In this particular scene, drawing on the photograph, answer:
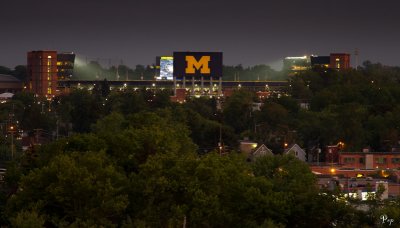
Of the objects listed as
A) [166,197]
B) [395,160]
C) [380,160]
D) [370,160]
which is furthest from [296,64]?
[166,197]

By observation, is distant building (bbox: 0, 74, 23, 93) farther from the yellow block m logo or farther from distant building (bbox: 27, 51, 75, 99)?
the yellow block m logo

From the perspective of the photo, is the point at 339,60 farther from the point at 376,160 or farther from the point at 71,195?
the point at 71,195

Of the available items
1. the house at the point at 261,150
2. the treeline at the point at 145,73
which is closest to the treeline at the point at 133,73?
the treeline at the point at 145,73

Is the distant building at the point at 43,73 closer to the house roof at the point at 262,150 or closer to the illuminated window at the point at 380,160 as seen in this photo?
the house roof at the point at 262,150

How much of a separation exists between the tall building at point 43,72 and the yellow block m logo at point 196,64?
30.1 m

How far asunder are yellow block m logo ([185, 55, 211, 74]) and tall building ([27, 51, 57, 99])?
98.7 feet

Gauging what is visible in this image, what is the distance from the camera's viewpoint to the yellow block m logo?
290ft

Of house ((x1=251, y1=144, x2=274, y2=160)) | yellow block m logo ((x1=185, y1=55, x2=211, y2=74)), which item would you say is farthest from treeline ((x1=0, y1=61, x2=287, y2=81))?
house ((x1=251, y1=144, x2=274, y2=160))

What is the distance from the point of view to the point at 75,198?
24.1 metres

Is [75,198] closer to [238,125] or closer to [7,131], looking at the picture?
[7,131]

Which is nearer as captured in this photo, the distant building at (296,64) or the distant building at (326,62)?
the distant building at (326,62)

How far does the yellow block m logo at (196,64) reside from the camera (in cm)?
8850

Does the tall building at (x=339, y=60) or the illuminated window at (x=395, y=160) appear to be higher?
the tall building at (x=339, y=60)

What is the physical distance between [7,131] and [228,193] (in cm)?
3313
